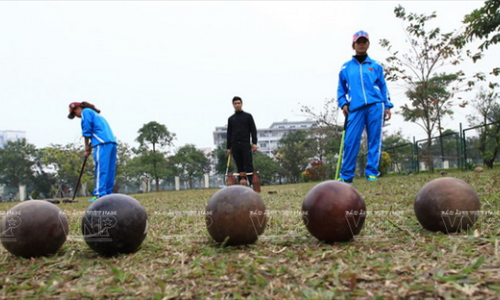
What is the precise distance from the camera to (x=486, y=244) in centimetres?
291

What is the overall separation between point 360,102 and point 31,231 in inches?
229

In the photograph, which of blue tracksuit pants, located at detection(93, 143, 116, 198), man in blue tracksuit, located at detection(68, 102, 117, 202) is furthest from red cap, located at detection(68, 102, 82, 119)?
blue tracksuit pants, located at detection(93, 143, 116, 198)

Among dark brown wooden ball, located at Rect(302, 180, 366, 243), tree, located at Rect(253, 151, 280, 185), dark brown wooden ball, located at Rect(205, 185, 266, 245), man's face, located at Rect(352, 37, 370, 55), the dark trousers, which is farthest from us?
tree, located at Rect(253, 151, 280, 185)

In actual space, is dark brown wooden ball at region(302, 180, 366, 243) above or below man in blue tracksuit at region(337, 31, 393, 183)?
below

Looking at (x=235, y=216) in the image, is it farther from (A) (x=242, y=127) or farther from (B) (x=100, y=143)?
(A) (x=242, y=127)

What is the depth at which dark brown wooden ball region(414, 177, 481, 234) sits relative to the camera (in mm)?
3404

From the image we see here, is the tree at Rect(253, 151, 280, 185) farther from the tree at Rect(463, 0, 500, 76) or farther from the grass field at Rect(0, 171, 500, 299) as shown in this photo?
the grass field at Rect(0, 171, 500, 299)

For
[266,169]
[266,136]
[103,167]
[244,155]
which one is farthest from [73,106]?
[266,136]

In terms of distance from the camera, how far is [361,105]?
7117 mm

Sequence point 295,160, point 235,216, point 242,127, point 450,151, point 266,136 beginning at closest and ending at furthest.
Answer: point 235,216 → point 242,127 → point 450,151 → point 295,160 → point 266,136

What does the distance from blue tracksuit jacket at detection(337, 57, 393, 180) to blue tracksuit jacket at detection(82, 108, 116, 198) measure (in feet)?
16.9

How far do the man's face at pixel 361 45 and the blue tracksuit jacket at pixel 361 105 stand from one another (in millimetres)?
169

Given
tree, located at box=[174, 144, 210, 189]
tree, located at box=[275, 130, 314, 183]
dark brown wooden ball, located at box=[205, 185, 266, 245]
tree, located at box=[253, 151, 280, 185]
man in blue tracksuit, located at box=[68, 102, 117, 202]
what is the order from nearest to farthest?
dark brown wooden ball, located at box=[205, 185, 266, 245] < man in blue tracksuit, located at box=[68, 102, 117, 202] < tree, located at box=[275, 130, 314, 183] < tree, located at box=[253, 151, 280, 185] < tree, located at box=[174, 144, 210, 189]

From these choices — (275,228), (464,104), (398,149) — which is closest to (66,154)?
(398,149)
